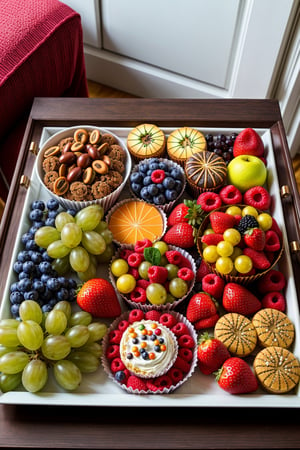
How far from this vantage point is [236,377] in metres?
0.94

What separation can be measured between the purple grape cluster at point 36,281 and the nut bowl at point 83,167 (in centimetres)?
11

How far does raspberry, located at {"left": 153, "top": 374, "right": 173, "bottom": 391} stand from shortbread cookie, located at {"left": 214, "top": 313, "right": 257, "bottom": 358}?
0.47 feet

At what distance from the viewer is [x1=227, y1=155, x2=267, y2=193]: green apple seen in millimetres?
1215

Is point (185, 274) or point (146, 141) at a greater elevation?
point (146, 141)

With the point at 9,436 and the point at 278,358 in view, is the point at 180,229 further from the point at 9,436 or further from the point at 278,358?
the point at 9,436

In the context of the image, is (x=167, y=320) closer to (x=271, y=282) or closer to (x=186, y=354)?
(x=186, y=354)

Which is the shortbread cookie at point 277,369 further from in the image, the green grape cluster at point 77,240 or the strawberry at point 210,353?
the green grape cluster at point 77,240

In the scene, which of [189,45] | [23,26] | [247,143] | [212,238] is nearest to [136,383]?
[212,238]

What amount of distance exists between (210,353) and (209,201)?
40 centimetres

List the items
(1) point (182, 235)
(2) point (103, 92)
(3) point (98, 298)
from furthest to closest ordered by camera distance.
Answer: (2) point (103, 92), (1) point (182, 235), (3) point (98, 298)

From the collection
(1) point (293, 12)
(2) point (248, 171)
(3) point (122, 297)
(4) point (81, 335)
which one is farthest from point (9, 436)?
(1) point (293, 12)

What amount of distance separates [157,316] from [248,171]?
0.45 metres

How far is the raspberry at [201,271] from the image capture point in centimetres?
113

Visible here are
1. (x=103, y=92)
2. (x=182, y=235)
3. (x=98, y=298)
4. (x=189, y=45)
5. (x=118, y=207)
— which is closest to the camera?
(x=98, y=298)
